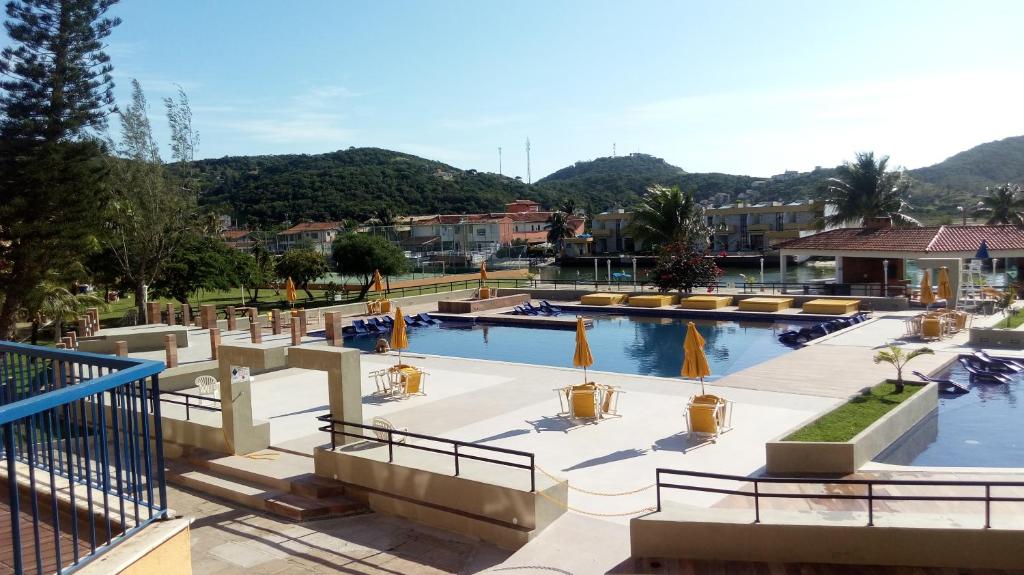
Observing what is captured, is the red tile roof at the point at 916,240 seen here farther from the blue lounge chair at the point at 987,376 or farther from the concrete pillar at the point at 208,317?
the concrete pillar at the point at 208,317

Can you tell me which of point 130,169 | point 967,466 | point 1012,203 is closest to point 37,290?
point 130,169

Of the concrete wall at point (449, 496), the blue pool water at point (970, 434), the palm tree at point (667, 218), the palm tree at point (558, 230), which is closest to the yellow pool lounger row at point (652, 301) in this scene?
the palm tree at point (667, 218)

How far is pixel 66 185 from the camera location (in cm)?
2453

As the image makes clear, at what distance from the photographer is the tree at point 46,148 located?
24000 mm

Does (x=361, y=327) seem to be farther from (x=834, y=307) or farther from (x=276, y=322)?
(x=834, y=307)

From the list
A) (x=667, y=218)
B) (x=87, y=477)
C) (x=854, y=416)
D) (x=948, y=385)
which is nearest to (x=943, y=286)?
(x=948, y=385)

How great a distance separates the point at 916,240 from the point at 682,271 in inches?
391

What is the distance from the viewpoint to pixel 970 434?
12734mm

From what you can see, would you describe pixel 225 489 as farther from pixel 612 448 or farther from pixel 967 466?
pixel 967 466

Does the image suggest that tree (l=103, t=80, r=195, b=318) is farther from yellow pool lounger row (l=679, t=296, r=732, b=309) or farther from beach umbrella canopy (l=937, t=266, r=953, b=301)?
beach umbrella canopy (l=937, t=266, r=953, b=301)

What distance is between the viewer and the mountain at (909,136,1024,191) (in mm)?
161500

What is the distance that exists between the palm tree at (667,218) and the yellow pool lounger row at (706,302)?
40.1ft

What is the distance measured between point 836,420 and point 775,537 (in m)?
4.98

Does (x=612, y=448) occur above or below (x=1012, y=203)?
below
